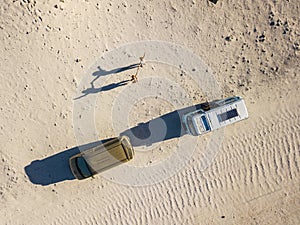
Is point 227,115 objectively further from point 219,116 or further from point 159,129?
point 159,129

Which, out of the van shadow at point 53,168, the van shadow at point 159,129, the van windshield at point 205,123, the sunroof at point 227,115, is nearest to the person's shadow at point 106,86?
the van shadow at point 159,129

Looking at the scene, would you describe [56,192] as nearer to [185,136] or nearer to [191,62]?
[185,136]

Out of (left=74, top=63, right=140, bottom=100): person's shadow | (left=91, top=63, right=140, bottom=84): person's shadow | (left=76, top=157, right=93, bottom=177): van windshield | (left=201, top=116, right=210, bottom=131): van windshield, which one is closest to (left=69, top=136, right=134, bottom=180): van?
(left=76, top=157, right=93, bottom=177): van windshield

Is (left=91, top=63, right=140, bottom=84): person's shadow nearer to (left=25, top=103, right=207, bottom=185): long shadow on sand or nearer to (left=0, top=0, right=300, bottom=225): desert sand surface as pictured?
(left=0, top=0, right=300, bottom=225): desert sand surface

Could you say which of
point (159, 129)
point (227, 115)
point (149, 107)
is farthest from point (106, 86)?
point (227, 115)

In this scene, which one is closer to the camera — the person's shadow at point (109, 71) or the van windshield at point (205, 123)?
the van windshield at point (205, 123)

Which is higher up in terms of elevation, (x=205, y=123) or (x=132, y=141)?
(x=132, y=141)

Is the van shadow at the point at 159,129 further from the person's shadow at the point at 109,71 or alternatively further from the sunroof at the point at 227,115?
the person's shadow at the point at 109,71
